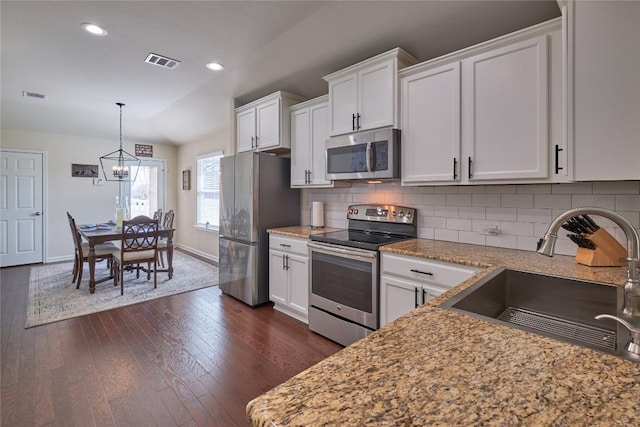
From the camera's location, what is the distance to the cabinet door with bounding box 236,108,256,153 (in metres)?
3.86

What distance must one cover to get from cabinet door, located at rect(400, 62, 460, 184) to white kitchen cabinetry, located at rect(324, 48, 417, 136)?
4.3 inches

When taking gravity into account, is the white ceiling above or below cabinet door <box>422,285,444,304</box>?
above

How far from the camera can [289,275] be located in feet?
10.6

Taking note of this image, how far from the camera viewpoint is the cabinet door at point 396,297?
2.16 metres

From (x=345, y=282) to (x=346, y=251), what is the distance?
0.26m

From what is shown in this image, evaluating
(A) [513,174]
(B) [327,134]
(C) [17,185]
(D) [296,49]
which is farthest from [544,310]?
(C) [17,185]

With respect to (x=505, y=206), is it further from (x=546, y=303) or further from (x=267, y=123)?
(x=267, y=123)

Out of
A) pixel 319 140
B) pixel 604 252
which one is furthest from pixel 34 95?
pixel 604 252

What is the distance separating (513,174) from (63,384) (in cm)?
323

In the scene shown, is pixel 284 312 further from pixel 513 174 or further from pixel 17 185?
pixel 17 185

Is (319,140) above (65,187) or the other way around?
above

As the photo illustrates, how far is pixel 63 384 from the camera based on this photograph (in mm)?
2117

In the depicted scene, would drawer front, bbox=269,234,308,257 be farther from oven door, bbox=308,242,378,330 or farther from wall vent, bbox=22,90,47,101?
wall vent, bbox=22,90,47,101

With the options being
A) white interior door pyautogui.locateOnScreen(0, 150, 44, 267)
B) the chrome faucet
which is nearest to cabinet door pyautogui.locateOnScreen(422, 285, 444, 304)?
the chrome faucet
